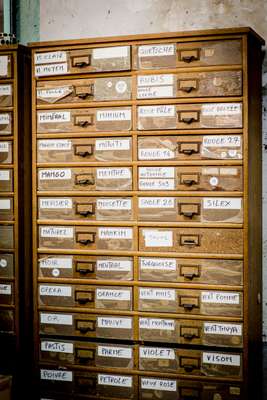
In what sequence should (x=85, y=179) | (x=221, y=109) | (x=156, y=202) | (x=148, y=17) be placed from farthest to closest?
(x=148, y=17) < (x=85, y=179) < (x=156, y=202) < (x=221, y=109)

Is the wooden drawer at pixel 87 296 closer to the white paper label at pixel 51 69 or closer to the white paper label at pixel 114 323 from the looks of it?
the white paper label at pixel 114 323

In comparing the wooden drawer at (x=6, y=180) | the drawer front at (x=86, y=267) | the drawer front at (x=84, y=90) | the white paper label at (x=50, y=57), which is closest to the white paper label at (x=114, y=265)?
the drawer front at (x=86, y=267)

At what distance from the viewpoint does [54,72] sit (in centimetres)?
295

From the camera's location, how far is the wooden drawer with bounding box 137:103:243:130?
269 cm

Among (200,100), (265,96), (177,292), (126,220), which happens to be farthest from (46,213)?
(265,96)

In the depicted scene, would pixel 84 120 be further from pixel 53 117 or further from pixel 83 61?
pixel 83 61

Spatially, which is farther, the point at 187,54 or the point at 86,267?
the point at 86,267

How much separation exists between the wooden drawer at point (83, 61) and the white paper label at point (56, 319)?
137cm

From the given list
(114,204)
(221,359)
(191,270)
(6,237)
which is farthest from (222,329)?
(6,237)

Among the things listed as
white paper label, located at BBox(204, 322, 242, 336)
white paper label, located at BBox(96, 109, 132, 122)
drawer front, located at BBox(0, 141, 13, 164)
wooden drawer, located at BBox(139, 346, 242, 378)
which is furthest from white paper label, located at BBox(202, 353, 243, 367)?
drawer front, located at BBox(0, 141, 13, 164)

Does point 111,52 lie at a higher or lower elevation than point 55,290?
higher

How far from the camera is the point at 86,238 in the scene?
2920 mm

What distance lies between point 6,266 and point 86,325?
584 millimetres

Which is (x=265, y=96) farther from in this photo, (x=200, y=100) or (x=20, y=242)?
(x=20, y=242)
